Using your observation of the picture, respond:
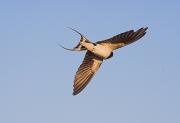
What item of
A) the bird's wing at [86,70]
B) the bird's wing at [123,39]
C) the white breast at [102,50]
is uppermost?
the bird's wing at [123,39]

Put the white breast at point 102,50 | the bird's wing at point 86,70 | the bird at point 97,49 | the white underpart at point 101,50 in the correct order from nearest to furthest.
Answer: the bird at point 97,49 → the white underpart at point 101,50 → the white breast at point 102,50 → the bird's wing at point 86,70

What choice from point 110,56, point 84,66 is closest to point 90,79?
point 84,66

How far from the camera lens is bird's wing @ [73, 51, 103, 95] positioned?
13.0m

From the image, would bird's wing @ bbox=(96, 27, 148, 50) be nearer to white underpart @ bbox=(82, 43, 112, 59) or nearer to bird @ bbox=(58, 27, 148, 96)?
bird @ bbox=(58, 27, 148, 96)

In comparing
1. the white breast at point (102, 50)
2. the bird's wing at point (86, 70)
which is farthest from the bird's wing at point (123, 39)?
the bird's wing at point (86, 70)

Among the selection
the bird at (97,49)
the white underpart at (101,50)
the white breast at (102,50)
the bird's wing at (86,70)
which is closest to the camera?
the bird at (97,49)

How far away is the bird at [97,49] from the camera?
12035mm

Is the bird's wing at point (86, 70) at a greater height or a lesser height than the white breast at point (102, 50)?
lesser

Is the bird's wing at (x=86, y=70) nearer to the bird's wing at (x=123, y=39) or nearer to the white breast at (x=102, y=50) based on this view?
the white breast at (x=102, y=50)

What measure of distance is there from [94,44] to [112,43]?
23.6 inches

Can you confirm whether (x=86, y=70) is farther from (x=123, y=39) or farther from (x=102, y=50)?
(x=123, y=39)

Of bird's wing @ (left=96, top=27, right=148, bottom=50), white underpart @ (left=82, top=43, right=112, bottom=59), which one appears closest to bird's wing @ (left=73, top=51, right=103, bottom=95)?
white underpart @ (left=82, top=43, right=112, bottom=59)

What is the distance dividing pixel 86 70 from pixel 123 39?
1804mm

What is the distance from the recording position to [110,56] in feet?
41.7
